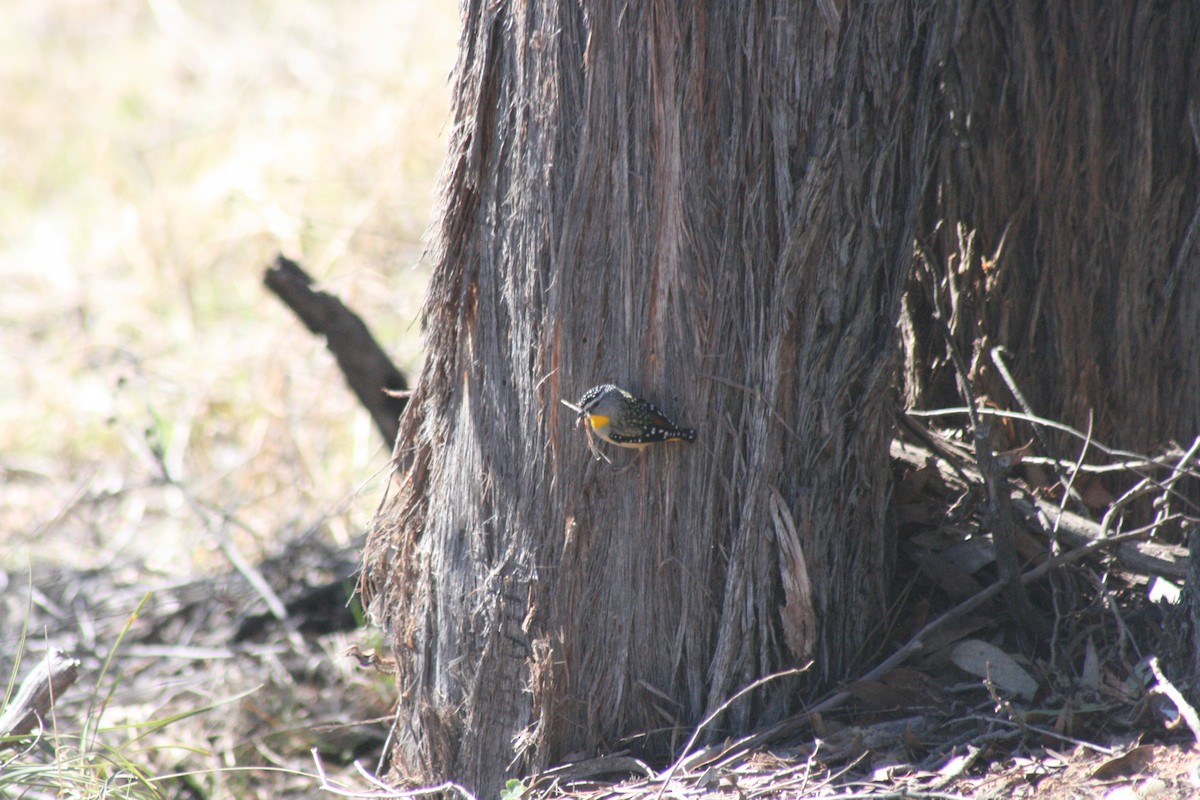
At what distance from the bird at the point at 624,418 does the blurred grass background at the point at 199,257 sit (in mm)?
2471

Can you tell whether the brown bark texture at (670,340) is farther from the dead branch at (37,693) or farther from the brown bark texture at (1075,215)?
the dead branch at (37,693)

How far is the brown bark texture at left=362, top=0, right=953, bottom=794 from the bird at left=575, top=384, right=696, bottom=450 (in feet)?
0.21

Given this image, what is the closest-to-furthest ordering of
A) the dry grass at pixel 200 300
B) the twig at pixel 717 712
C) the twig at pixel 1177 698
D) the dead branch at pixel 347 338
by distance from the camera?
the twig at pixel 1177 698
the twig at pixel 717 712
the dead branch at pixel 347 338
the dry grass at pixel 200 300

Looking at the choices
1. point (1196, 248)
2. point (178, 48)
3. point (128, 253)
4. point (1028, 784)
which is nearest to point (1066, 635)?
point (1028, 784)

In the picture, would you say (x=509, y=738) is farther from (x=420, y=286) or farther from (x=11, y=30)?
(x=11, y=30)

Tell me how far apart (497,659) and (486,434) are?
51 cm

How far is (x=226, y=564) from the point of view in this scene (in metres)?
4.89

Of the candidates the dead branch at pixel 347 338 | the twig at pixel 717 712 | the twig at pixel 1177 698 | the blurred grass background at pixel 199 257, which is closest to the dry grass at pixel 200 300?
the blurred grass background at pixel 199 257

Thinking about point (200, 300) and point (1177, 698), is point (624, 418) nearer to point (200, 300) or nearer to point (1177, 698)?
point (1177, 698)

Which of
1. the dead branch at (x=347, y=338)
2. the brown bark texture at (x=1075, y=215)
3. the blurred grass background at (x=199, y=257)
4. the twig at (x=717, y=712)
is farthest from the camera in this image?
the blurred grass background at (x=199, y=257)

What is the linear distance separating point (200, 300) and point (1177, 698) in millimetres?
6196

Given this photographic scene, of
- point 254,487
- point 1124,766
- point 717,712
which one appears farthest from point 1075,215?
point 254,487

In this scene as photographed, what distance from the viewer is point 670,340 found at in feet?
7.77

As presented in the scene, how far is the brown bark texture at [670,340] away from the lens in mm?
2279
